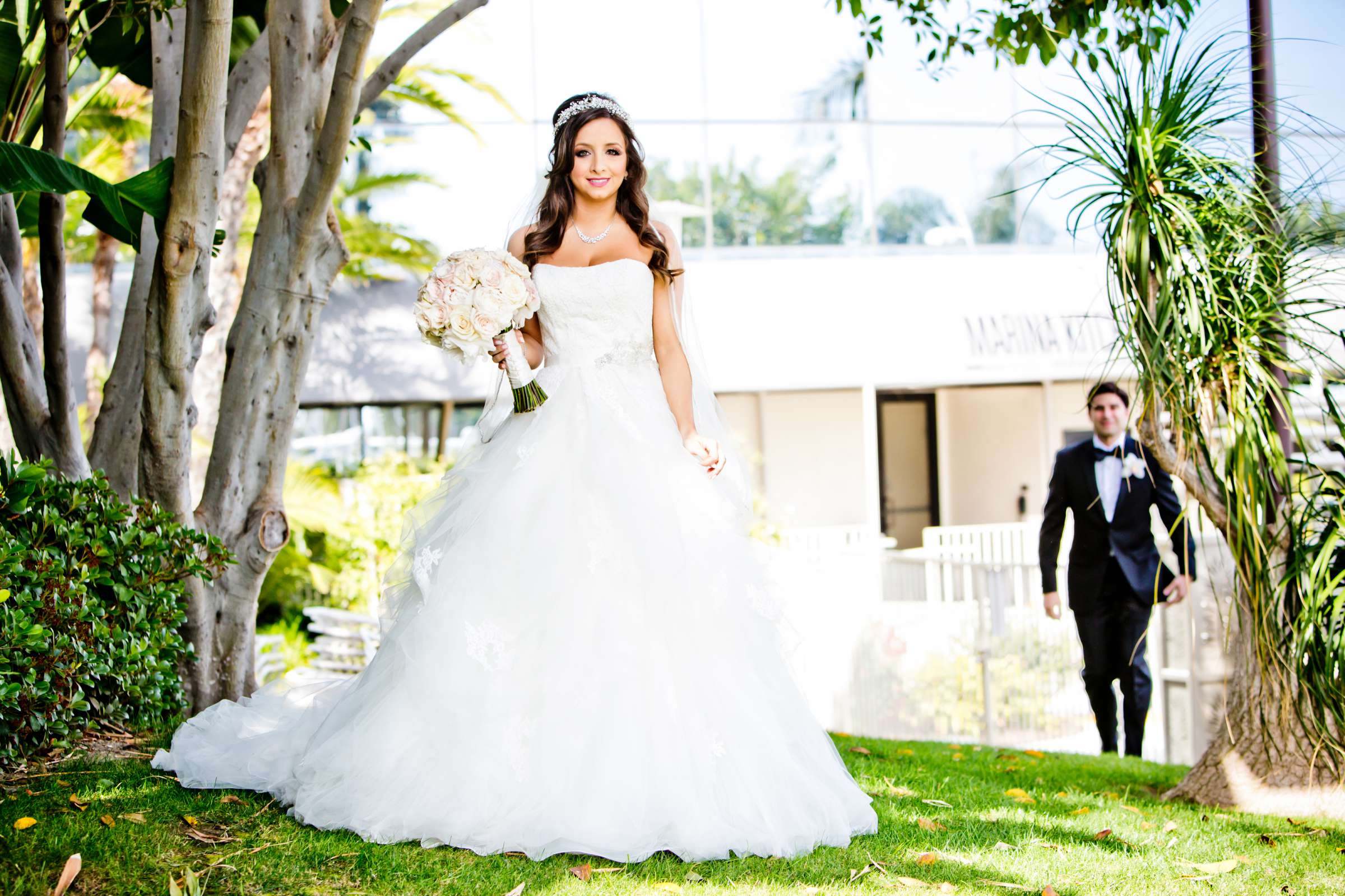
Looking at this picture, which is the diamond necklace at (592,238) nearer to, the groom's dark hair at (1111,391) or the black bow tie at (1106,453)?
the groom's dark hair at (1111,391)

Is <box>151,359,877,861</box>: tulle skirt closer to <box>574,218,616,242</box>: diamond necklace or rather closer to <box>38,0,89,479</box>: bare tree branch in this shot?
<box>574,218,616,242</box>: diamond necklace

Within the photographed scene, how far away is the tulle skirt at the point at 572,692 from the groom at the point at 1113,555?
9.88 ft

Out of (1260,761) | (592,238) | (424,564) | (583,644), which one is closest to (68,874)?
(424,564)

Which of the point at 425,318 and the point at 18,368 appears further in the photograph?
the point at 18,368

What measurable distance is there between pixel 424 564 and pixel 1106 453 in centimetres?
414

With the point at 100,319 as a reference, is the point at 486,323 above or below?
below

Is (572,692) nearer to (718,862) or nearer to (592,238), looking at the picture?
(718,862)

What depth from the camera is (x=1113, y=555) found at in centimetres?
595

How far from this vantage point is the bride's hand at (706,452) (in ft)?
12.4

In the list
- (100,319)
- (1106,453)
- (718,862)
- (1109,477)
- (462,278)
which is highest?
(100,319)

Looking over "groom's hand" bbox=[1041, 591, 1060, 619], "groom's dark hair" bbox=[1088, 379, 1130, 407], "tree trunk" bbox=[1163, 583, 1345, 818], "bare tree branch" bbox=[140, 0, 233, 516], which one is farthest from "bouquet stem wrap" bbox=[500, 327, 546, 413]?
"groom's hand" bbox=[1041, 591, 1060, 619]

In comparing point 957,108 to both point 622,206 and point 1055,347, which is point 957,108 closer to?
point 1055,347

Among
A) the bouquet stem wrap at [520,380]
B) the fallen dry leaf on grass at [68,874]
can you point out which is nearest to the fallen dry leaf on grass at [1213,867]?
the bouquet stem wrap at [520,380]

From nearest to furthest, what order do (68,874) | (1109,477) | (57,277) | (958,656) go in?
(68,874) < (57,277) < (1109,477) < (958,656)
